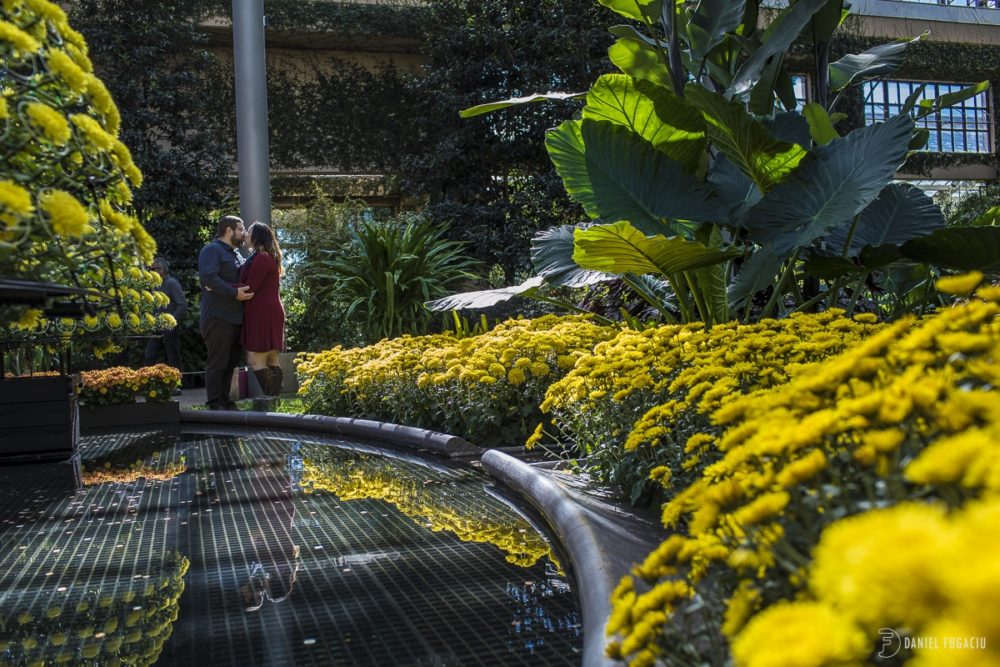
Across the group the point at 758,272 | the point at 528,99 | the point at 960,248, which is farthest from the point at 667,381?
the point at 528,99

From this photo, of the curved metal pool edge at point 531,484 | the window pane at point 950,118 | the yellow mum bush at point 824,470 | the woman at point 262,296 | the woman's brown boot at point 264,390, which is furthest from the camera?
the window pane at point 950,118

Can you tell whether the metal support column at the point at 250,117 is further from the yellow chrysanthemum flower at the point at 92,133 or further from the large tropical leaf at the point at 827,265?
the yellow chrysanthemum flower at the point at 92,133

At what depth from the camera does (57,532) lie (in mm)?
3713

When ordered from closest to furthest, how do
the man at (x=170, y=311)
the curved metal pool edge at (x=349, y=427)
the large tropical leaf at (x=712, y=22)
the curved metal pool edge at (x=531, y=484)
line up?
the curved metal pool edge at (x=531, y=484)
the curved metal pool edge at (x=349, y=427)
the large tropical leaf at (x=712, y=22)
the man at (x=170, y=311)

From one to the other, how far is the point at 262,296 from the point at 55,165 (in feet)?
19.9

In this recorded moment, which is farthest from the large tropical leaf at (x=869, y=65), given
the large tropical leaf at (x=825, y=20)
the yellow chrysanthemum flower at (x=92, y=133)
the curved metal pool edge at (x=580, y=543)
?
the yellow chrysanthemum flower at (x=92, y=133)

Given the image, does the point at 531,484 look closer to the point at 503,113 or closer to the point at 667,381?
the point at 667,381

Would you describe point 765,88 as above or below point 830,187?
above

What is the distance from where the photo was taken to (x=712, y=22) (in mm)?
5363

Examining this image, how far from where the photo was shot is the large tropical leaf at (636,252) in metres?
4.05

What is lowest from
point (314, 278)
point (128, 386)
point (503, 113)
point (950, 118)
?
point (128, 386)

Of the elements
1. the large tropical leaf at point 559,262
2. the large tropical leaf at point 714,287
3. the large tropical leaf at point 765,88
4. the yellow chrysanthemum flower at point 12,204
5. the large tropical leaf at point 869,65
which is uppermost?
the large tropical leaf at point 869,65

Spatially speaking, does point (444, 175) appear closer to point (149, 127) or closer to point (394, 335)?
point (149, 127)

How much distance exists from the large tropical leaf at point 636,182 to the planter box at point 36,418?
3.51 m
